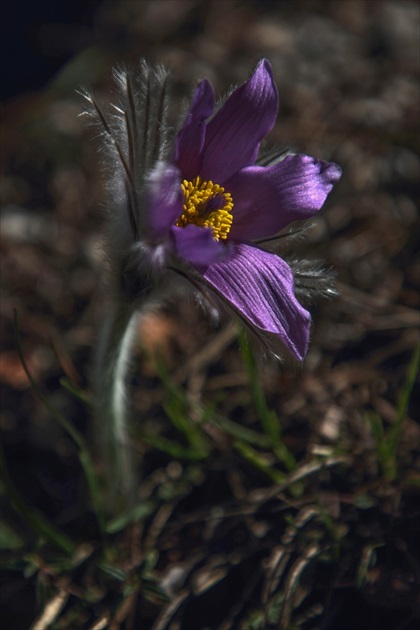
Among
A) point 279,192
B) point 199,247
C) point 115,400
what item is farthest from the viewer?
point 115,400

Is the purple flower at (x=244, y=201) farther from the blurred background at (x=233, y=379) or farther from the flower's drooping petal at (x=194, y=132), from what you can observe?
the blurred background at (x=233, y=379)

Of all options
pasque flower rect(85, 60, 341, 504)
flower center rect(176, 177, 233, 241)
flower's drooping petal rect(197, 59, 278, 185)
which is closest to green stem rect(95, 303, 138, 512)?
pasque flower rect(85, 60, 341, 504)

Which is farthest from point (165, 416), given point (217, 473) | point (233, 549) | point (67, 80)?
point (67, 80)

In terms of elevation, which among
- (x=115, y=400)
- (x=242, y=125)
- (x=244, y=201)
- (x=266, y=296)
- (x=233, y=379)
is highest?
(x=242, y=125)

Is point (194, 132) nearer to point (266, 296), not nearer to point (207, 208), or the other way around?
point (207, 208)

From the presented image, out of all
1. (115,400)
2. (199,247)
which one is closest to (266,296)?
(199,247)

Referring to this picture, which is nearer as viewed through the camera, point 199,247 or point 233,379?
point 199,247
